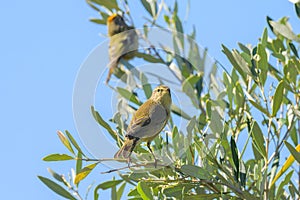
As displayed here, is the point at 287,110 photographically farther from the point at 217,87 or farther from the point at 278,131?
the point at 217,87

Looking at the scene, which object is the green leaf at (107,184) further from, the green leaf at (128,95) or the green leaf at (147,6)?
the green leaf at (147,6)

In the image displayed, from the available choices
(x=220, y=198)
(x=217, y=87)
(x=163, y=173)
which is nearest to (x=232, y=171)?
(x=220, y=198)

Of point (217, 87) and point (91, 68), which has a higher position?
point (217, 87)

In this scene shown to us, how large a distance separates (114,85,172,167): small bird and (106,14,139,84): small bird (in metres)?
1.44

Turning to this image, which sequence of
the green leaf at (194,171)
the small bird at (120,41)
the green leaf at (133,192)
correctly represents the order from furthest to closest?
the small bird at (120,41)
the green leaf at (133,192)
the green leaf at (194,171)

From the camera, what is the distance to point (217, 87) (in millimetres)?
3104

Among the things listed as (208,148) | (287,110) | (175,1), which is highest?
(175,1)

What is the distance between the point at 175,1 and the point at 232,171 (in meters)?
1.56

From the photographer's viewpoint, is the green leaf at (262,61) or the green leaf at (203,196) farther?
the green leaf at (262,61)

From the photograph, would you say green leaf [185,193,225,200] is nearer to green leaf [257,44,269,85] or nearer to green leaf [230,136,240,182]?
green leaf [230,136,240,182]

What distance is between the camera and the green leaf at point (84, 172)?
2.22 m

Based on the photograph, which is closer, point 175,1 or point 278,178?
point 278,178

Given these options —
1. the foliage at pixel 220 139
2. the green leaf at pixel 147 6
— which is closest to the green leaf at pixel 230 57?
the foliage at pixel 220 139

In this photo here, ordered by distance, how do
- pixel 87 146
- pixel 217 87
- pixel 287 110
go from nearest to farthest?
1. pixel 87 146
2. pixel 287 110
3. pixel 217 87
